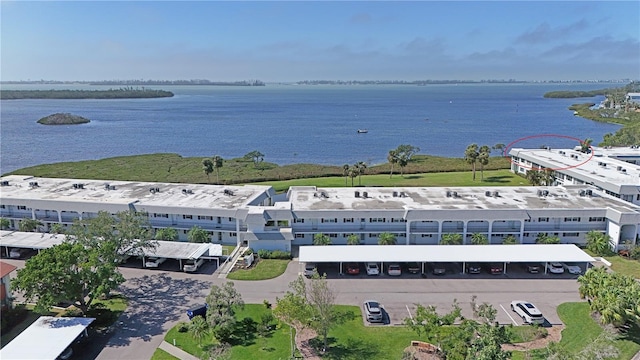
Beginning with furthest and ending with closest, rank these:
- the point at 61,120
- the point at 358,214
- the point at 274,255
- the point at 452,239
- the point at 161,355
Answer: the point at 61,120 < the point at 358,214 < the point at 452,239 < the point at 274,255 < the point at 161,355

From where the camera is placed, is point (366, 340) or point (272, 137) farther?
point (272, 137)

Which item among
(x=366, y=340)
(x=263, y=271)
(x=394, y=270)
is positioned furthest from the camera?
(x=263, y=271)

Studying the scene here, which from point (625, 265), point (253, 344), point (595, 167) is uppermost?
point (595, 167)

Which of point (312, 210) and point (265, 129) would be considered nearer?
point (312, 210)

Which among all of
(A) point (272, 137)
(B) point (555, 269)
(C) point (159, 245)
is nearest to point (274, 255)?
(C) point (159, 245)

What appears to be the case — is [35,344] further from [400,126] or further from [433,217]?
[400,126]

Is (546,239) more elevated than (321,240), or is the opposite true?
(321,240)

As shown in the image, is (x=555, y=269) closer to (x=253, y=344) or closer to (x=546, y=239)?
(x=546, y=239)

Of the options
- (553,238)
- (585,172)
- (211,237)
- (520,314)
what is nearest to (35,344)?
(211,237)
